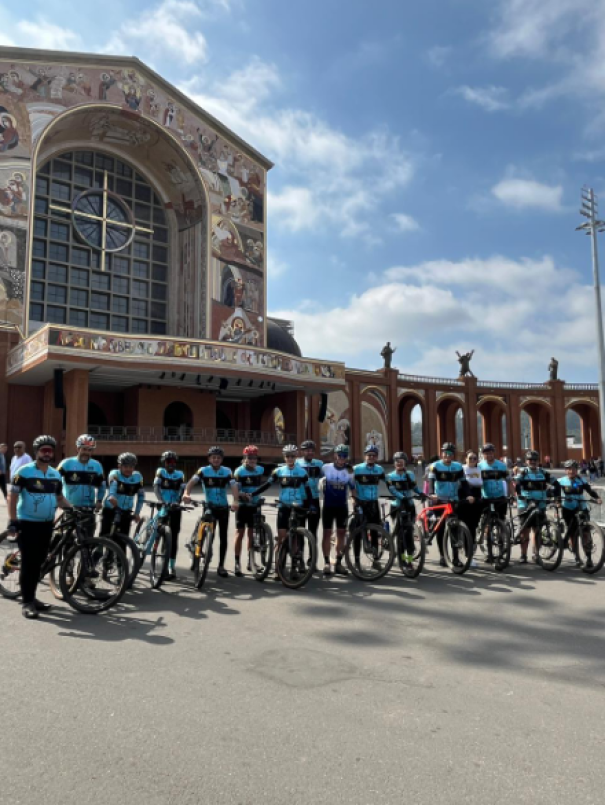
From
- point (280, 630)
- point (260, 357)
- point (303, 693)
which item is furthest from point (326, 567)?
point (260, 357)

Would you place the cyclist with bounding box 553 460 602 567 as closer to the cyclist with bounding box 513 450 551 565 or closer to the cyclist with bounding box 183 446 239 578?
the cyclist with bounding box 513 450 551 565

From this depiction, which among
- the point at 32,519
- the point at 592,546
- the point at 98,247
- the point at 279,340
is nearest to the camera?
the point at 32,519

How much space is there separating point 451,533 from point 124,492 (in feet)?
14.7

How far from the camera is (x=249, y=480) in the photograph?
841 centimetres

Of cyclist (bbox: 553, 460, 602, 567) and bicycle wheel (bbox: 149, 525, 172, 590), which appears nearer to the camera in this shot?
bicycle wheel (bbox: 149, 525, 172, 590)

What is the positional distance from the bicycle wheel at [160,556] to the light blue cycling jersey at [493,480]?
4714 millimetres

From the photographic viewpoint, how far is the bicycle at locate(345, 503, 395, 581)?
7.75 metres

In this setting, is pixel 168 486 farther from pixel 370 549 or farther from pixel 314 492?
pixel 370 549

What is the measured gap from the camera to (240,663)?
180 inches

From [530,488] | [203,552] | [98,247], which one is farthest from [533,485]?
[98,247]

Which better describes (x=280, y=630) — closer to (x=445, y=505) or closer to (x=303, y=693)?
(x=303, y=693)

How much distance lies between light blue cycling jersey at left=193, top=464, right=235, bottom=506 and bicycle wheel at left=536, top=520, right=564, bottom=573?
4.50m

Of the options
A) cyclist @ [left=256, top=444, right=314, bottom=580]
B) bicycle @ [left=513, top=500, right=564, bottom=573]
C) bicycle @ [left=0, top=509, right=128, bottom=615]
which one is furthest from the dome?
bicycle @ [left=0, top=509, right=128, bottom=615]

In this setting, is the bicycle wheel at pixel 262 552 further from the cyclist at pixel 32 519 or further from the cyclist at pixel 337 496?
the cyclist at pixel 32 519
